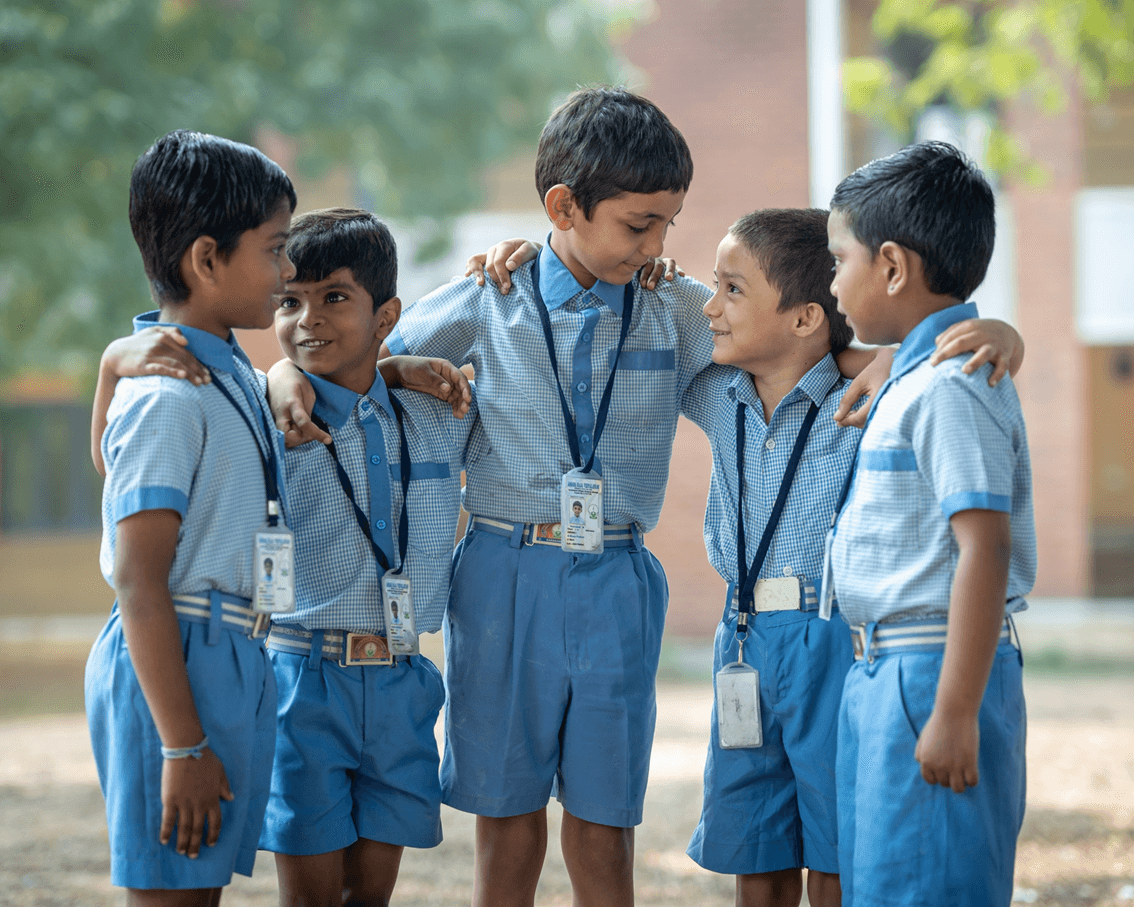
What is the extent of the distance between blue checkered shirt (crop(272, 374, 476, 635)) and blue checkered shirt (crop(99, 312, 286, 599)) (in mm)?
302

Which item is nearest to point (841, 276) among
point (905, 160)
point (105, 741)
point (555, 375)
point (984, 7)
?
point (905, 160)

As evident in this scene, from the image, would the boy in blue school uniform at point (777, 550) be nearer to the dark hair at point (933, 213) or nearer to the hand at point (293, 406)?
the dark hair at point (933, 213)

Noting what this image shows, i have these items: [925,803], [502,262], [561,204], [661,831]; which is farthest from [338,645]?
[661,831]

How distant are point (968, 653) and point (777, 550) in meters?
0.64

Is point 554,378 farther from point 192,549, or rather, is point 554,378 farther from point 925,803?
point 925,803

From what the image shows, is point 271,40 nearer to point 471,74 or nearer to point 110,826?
point 471,74

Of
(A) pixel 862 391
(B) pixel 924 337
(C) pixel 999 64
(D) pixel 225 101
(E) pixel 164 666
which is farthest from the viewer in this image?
(D) pixel 225 101

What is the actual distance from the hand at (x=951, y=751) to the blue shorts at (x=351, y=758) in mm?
1026

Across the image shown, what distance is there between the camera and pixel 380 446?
2447 millimetres

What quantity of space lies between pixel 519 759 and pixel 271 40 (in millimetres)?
8345

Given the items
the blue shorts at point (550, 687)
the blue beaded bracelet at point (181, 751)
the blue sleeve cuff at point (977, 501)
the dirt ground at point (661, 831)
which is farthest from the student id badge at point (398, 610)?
the dirt ground at point (661, 831)

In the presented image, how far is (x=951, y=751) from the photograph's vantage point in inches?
74.0

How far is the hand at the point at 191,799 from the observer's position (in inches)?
73.7

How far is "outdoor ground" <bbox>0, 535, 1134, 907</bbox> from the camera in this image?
4023mm
